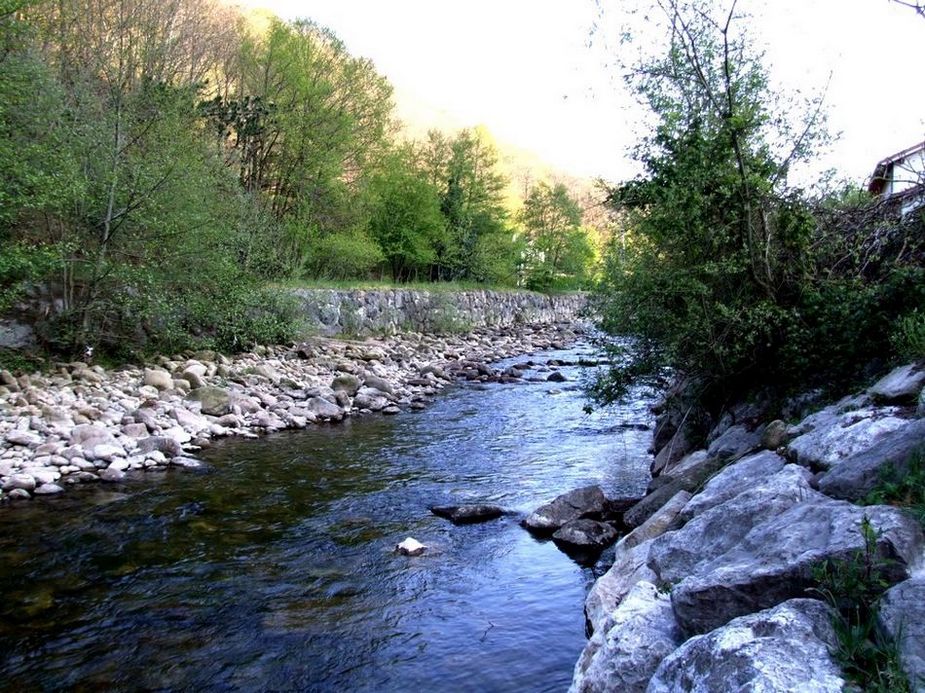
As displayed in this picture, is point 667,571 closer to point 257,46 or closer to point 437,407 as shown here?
point 437,407

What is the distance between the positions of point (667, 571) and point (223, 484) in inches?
267

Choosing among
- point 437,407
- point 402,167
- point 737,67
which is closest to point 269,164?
point 402,167

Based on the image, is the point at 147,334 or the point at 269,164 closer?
the point at 147,334

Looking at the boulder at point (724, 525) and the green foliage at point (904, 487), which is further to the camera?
the boulder at point (724, 525)

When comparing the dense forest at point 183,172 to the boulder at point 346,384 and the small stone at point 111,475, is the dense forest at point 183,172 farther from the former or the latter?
the small stone at point 111,475

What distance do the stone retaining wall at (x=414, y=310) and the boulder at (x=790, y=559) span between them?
39.9ft

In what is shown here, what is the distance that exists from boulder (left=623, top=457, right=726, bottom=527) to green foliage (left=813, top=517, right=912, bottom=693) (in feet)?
11.6

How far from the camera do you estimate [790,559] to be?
11.5ft

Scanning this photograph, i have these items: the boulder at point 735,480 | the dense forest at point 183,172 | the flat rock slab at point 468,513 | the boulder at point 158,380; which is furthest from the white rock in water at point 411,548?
the boulder at point 158,380

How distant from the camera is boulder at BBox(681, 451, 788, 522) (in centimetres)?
534

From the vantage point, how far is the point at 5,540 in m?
7.25

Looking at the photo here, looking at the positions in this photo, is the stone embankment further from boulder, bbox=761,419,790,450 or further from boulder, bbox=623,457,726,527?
boulder, bbox=623,457,726,527

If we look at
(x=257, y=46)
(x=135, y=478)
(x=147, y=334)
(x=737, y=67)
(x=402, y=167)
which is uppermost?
(x=257, y=46)

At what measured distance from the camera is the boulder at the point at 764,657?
110 inches
